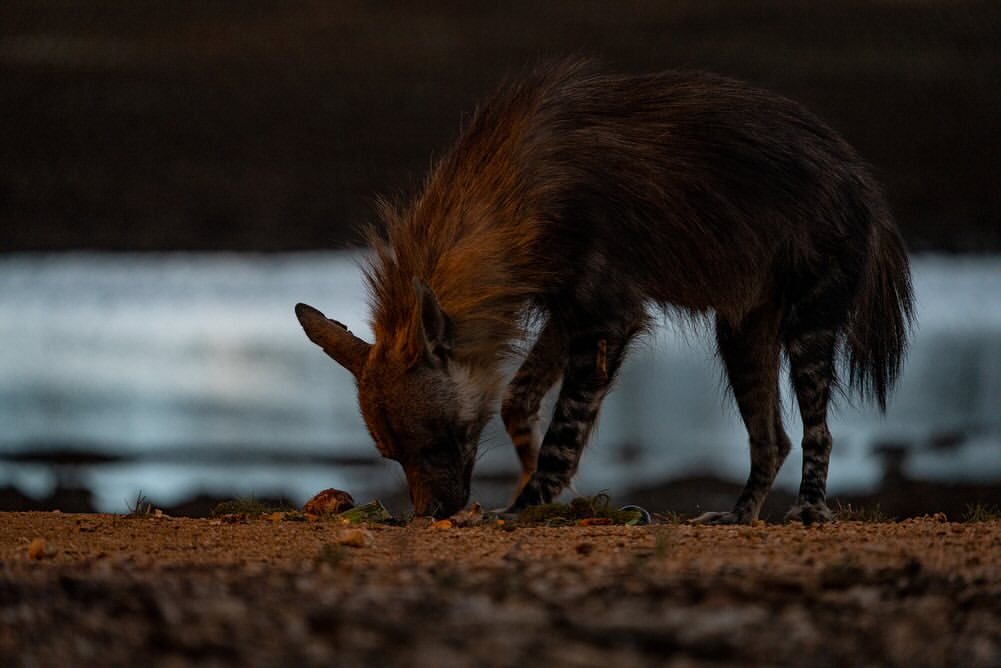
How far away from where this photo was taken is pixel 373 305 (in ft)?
18.1

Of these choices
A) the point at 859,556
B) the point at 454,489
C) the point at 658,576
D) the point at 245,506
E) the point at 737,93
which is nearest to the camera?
the point at 658,576

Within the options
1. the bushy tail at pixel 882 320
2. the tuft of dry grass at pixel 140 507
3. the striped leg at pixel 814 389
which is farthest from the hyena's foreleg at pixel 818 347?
the tuft of dry grass at pixel 140 507

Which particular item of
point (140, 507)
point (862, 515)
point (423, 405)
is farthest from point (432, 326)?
point (862, 515)

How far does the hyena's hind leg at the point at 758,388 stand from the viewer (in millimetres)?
5992

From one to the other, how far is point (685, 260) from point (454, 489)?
142cm

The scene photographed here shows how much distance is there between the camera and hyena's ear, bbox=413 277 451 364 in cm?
507

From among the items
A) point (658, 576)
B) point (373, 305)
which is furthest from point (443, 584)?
point (373, 305)

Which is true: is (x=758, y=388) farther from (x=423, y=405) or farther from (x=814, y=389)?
(x=423, y=405)

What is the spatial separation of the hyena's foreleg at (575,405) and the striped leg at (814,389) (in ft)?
2.55

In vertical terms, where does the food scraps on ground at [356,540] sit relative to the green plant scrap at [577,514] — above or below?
below

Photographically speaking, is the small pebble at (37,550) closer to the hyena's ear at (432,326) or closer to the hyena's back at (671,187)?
the hyena's ear at (432,326)

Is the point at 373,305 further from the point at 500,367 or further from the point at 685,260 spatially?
the point at 685,260

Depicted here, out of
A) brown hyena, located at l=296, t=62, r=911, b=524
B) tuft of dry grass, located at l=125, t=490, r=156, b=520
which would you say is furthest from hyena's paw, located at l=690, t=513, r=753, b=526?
tuft of dry grass, located at l=125, t=490, r=156, b=520

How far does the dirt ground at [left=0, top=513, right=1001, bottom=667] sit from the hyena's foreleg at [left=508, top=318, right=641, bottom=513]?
133 centimetres
